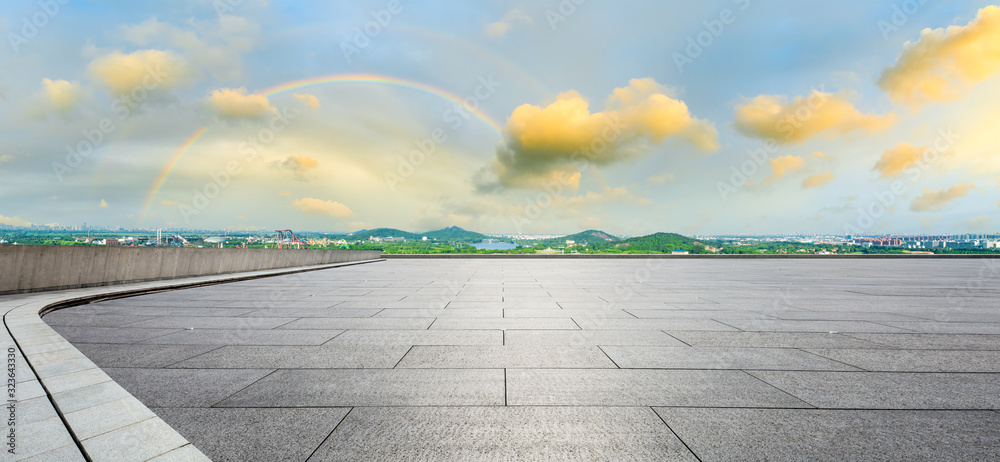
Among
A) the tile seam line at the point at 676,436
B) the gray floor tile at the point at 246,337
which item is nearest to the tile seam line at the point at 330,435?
the tile seam line at the point at 676,436

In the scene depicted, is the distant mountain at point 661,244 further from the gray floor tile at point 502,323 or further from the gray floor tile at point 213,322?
the gray floor tile at point 213,322

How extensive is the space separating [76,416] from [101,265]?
543 inches

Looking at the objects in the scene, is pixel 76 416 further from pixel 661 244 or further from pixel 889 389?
pixel 661 244

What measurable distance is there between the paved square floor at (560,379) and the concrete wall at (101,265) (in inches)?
145

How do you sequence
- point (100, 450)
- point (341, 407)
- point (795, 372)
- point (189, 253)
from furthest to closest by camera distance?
point (189, 253) → point (795, 372) → point (341, 407) → point (100, 450)

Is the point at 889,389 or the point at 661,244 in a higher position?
the point at 661,244

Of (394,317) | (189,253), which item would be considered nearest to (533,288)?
(394,317)

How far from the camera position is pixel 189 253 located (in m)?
17.9

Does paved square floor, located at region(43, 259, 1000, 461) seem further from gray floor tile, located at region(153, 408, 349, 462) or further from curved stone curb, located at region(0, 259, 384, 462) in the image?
curved stone curb, located at region(0, 259, 384, 462)

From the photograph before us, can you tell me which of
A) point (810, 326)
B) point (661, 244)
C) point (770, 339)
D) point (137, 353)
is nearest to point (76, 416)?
point (137, 353)

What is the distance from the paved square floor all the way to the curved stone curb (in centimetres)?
21

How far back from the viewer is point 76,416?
3.79 metres

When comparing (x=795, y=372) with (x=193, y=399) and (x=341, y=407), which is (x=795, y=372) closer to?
(x=341, y=407)

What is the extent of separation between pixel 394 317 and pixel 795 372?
7.14 metres
